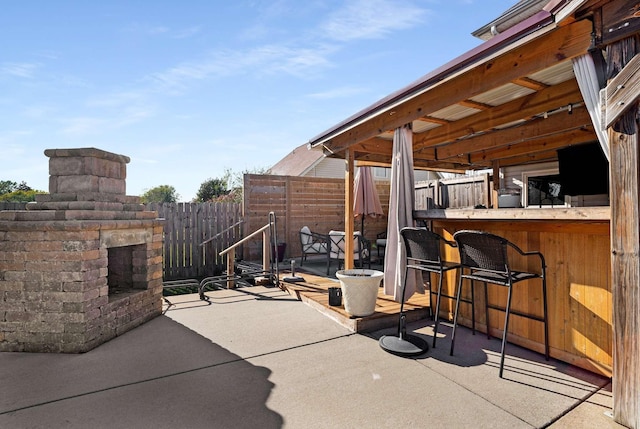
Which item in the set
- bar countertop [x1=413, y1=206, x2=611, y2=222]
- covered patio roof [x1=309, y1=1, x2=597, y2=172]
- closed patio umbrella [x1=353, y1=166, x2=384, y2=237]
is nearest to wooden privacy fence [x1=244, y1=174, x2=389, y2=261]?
closed patio umbrella [x1=353, y1=166, x2=384, y2=237]

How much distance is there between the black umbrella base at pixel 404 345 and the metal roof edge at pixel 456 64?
2455 millimetres

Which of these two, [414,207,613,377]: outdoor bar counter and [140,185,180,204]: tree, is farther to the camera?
[140,185,180,204]: tree

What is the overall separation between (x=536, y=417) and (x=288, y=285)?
384 cm

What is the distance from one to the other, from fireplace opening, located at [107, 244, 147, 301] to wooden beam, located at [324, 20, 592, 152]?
3261 mm

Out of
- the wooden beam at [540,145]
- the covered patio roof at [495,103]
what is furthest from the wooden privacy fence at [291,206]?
the wooden beam at [540,145]

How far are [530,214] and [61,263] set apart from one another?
4.17m

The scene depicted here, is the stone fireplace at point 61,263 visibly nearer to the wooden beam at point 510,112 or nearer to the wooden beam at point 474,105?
the wooden beam at point 474,105

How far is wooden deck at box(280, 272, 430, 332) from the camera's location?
3557mm

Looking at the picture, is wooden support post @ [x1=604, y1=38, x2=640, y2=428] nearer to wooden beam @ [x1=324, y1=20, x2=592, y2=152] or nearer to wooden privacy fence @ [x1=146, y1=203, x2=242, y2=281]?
wooden beam @ [x1=324, y1=20, x2=592, y2=152]

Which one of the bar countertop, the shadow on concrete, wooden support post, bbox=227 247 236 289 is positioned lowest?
the shadow on concrete

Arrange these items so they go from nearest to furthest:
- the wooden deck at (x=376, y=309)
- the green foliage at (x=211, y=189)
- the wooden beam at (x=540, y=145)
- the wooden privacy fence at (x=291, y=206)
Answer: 1. the wooden deck at (x=376, y=309)
2. the wooden beam at (x=540, y=145)
3. the wooden privacy fence at (x=291, y=206)
4. the green foliage at (x=211, y=189)

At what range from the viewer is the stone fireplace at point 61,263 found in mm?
3012

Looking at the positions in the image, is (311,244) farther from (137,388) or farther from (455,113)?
(137,388)

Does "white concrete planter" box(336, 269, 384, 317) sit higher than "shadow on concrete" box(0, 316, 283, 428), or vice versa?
"white concrete planter" box(336, 269, 384, 317)
